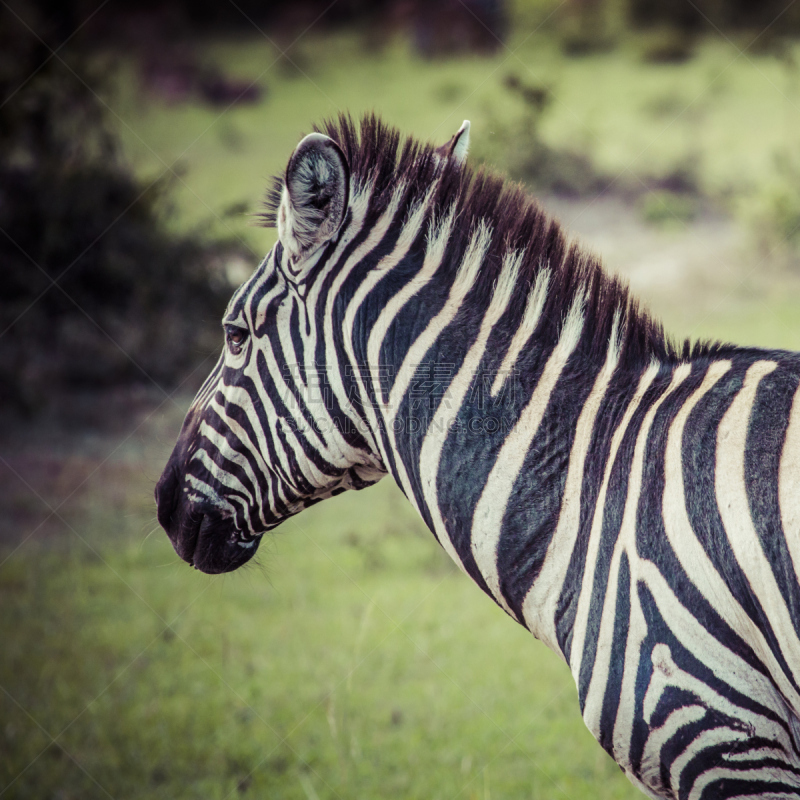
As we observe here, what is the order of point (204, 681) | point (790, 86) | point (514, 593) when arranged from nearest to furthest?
point (514, 593)
point (204, 681)
point (790, 86)

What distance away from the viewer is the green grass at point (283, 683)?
4039 millimetres

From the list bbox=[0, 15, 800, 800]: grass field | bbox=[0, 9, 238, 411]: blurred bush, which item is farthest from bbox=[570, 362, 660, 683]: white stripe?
bbox=[0, 9, 238, 411]: blurred bush

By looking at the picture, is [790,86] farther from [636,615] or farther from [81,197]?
[636,615]

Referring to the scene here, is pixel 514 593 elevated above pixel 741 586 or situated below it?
below

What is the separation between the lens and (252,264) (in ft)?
34.4

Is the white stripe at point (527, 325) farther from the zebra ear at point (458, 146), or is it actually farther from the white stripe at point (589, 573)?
the zebra ear at point (458, 146)

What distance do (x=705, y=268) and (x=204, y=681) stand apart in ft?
33.2

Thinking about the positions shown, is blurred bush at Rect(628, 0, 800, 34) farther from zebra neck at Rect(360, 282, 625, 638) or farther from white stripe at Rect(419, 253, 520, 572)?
zebra neck at Rect(360, 282, 625, 638)

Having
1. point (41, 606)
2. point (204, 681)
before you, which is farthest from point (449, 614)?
point (41, 606)

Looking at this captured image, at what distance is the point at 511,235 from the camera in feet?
7.02

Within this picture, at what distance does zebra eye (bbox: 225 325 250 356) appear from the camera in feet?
7.72

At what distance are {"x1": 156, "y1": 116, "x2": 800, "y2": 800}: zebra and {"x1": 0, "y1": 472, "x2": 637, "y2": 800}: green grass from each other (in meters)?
0.94

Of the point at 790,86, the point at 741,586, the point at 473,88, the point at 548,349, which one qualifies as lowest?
the point at 741,586

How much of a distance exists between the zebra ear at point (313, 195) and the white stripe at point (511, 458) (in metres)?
0.76
